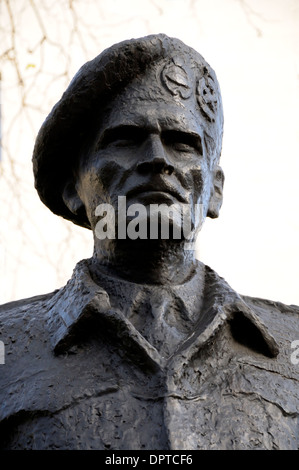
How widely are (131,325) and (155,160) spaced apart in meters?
0.30

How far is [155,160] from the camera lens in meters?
1.24

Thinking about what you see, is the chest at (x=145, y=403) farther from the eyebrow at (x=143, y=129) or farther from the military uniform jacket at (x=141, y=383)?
the eyebrow at (x=143, y=129)

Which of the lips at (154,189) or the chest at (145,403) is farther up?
the lips at (154,189)

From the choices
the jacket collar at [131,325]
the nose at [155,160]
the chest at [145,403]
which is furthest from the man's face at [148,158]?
the chest at [145,403]

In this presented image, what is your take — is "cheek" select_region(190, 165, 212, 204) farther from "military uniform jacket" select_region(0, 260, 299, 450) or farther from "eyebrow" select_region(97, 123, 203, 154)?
"military uniform jacket" select_region(0, 260, 299, 450)

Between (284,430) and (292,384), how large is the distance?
0.11 meters

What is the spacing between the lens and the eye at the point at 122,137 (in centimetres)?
130

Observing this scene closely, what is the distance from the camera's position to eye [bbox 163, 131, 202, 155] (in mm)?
1304

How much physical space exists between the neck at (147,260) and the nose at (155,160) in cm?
13

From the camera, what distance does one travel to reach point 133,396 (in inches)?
42.5

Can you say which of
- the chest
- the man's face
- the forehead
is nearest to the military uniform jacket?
the chest
